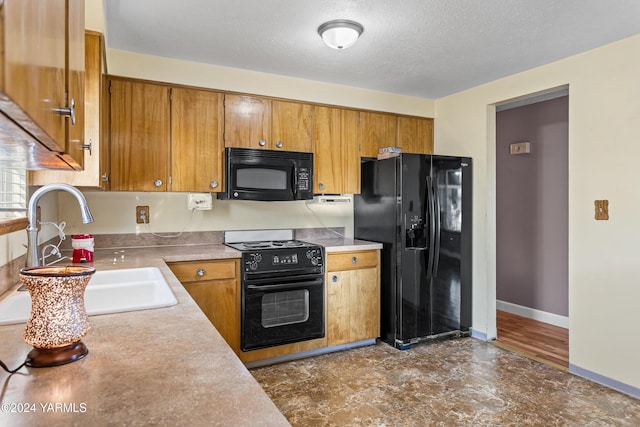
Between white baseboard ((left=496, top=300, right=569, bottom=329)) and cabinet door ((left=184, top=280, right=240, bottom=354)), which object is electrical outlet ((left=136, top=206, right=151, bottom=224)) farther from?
white baseboard ((left=496, top=300, right=569, bottom=329))

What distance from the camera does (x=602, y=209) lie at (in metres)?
2.67

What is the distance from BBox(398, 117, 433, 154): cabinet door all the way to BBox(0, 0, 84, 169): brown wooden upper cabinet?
3.28m

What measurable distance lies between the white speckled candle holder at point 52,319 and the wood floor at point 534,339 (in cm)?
328

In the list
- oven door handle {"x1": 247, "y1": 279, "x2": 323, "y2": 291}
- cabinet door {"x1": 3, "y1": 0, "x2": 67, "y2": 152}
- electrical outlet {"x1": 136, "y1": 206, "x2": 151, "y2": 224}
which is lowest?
oven door handle {"x1": 247, "y1": 279, "x2": 323, "y2": 291}

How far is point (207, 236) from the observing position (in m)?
3.25

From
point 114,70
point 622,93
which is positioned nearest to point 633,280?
point 622,93

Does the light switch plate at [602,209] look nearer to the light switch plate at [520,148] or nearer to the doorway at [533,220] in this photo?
the doorway at [533,220]

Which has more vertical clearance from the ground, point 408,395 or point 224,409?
point 224,409

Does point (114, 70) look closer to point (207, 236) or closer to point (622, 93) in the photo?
point (207, 236)

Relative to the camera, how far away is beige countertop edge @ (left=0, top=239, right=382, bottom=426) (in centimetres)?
64

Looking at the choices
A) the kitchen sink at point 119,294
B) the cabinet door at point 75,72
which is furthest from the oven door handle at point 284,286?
the cabinet door at point 75,72

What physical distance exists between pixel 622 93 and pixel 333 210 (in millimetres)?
2376

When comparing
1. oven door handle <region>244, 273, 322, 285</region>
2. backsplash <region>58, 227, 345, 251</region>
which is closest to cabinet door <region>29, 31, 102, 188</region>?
backsplash <region>58, 227, 345, 251</region>

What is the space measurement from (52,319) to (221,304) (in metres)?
2.00
